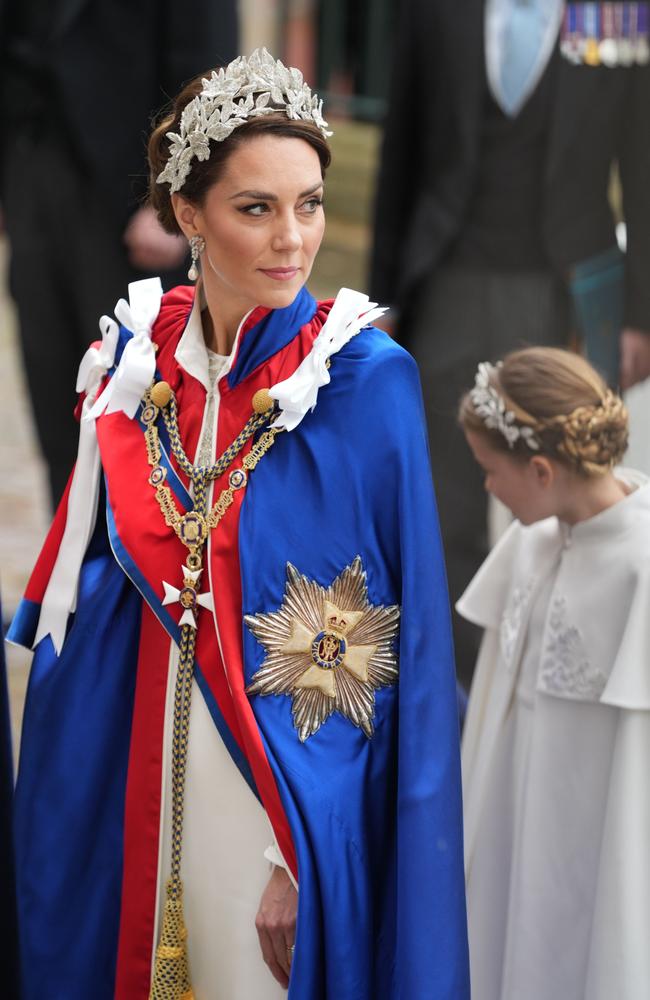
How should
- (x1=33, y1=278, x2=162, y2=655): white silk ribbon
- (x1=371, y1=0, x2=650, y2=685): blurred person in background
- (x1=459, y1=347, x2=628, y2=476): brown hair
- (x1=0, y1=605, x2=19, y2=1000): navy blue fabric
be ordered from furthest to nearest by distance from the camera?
(x1=371, y1=0, x2=650, y2=685): blurred person in background → (x1=459, y1=347, x2=628, y2=476): brown hair → (x1=0, y1=605, x2=19, y2=1000): navy blue fabric → (x1=33, y1=278, x2=162, y2=655): white silk ribbon

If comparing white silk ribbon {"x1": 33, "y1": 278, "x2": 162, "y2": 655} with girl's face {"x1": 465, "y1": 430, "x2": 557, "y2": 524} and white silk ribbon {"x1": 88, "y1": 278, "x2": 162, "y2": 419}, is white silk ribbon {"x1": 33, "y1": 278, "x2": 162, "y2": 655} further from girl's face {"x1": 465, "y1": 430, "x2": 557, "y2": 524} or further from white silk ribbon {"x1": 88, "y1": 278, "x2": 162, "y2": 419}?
girl's face {"x1": 465, "y1": 430, "x2": 557, "y2": 524}

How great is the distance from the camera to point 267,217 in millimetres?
2271

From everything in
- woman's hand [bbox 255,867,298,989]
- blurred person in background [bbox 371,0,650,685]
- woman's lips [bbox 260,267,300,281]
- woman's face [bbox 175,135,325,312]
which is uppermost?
blurred person in background [bbox 371,0,650,685]

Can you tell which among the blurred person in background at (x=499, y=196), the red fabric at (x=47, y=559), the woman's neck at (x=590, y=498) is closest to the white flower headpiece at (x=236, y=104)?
the red fabric at (x=47, y=559)

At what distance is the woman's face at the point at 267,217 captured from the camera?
225cm

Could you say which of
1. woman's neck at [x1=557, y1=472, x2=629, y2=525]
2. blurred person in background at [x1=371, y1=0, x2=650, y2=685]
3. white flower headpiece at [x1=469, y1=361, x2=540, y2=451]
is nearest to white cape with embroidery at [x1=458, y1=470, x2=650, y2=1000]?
woman's neck at [x1=557, y1=472, x2=629, y2=525]

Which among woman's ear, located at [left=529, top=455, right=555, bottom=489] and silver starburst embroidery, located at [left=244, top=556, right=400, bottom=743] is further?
woman's ear, located at [left=529, top=455, right=555, bottom=489]

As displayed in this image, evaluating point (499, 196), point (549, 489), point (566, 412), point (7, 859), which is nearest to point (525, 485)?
point (549, 489)

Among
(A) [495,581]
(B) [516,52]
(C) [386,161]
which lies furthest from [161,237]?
(A) [495,581]

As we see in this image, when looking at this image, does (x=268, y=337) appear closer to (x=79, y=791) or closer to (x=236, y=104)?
(x=236, y=104)

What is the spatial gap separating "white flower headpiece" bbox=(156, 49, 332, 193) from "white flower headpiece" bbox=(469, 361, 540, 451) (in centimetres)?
71

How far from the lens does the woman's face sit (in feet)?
7.39

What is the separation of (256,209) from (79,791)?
3.10ft

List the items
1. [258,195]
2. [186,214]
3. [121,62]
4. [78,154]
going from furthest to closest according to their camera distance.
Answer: [78,154] < [121,62] < [186,214] < [258,195]
